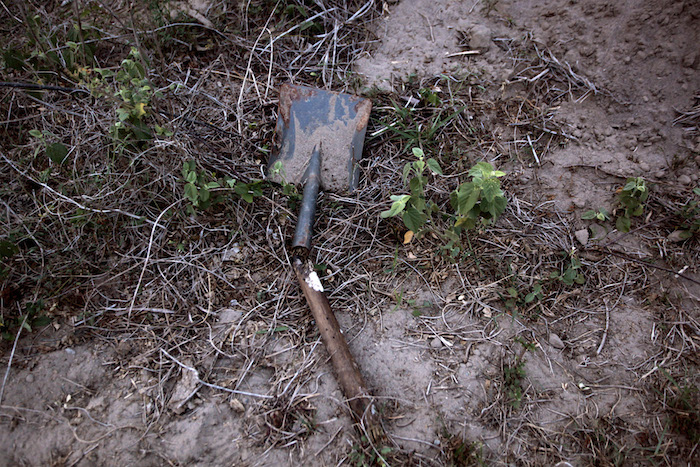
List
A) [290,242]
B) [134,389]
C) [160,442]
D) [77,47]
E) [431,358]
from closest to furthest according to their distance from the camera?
[160,442] → [134,389] → [431,358] → [290,242] → [77,47]

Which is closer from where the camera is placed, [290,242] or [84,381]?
[84,381]


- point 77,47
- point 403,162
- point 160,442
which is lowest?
point 160,442

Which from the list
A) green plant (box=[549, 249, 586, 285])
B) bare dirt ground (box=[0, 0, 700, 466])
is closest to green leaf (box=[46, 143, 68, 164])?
bare dirt ground (box=[0, 0, 700, 466])

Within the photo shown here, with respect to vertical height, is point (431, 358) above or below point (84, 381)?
below

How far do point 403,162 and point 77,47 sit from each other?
1949 mm

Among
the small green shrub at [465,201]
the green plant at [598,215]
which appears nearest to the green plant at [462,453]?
the small green shrub at [465,201]

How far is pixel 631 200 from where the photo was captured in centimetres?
204

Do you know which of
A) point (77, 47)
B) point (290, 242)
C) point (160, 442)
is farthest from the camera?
point (77, 47)

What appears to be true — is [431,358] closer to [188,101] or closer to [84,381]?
[84,381]

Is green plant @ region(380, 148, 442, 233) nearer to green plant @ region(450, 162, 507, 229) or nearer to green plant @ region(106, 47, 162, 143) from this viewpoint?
green plant @ region(450, 162, 507, 229)

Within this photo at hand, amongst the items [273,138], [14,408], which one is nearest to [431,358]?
[273,138]

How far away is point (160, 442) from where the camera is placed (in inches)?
63.7

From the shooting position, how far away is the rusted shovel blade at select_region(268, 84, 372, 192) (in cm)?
229

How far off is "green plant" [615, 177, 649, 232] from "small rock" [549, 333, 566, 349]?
69 cm
